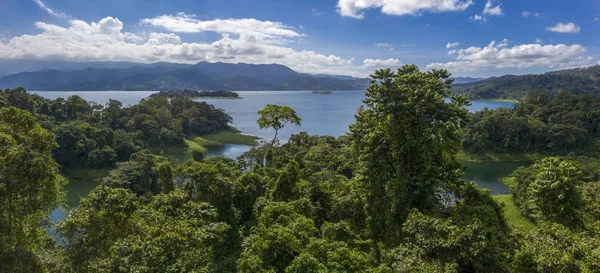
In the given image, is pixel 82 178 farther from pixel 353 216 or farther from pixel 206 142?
pixel 353 216

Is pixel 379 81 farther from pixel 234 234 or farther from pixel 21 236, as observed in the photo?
pixel 21 236

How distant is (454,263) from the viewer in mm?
10188

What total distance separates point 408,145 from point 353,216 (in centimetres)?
486

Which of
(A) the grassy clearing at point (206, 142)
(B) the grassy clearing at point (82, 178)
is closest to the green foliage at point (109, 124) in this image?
(B) the grassy clearing at point (82, 178)

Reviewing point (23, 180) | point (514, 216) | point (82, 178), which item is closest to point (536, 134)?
point (514, 216)

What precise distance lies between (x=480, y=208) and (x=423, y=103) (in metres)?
4.70

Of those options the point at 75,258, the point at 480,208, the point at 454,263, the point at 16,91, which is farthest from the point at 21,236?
the point at 16,91

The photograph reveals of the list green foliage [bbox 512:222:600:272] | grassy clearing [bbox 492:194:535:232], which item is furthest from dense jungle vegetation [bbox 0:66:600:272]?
grassy clearing [bbox 492:194:535:232]

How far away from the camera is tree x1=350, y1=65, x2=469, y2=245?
44.7ft

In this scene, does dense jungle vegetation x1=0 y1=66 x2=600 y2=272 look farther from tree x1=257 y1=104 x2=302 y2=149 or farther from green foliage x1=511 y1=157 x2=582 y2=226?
tree x1=257 y1=104 x2=302 y2=149

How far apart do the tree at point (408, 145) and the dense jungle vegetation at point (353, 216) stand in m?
0.05

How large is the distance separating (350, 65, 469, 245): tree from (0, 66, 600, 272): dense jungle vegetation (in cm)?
5

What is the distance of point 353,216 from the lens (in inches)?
653

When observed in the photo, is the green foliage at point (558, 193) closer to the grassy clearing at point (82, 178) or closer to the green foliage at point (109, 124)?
the grassy clearing at point (82, 178)
